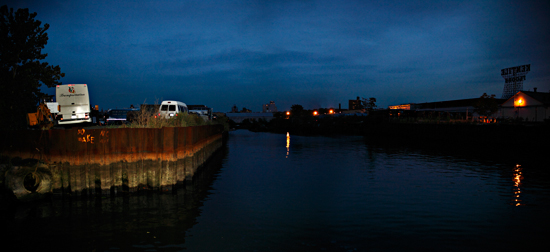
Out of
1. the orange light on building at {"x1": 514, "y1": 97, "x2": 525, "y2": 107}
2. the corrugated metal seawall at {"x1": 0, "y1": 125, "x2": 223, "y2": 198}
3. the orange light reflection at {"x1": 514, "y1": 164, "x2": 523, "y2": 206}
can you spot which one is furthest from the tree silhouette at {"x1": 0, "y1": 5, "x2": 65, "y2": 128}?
the orange light on building at {"x1": 514, "y1": 97, "x2": 525, "y2": 107}

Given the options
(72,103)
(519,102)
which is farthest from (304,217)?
(519,102)

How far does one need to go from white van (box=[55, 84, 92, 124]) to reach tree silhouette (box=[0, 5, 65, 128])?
173 cm

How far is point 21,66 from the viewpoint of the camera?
78.2ft

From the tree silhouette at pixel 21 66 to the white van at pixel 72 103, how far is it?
1733mm

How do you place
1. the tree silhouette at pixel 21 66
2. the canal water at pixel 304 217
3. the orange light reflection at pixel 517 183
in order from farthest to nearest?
the tree silhouette at pixel 21 66
the orange light reflection at pixel 517 183
the canal water at pixel 304 217

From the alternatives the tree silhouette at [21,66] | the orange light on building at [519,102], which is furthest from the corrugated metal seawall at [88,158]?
the orange light on building at [519,102]

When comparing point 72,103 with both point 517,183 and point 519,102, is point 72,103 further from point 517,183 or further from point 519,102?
point 519,102

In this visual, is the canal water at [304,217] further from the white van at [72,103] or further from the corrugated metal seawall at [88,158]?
the white van at [72,103]

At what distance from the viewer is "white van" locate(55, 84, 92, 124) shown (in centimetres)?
2381

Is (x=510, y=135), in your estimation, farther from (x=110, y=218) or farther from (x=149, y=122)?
(x=110, y=218)

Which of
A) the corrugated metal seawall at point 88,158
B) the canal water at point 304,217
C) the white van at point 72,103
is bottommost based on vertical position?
the canal water at point 304,217

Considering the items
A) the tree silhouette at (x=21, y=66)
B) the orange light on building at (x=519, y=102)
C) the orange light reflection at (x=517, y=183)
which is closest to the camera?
the orange light reflection at (x=517, y=183)

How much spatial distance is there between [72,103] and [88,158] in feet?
47.0

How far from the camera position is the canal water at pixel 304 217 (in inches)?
336
